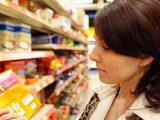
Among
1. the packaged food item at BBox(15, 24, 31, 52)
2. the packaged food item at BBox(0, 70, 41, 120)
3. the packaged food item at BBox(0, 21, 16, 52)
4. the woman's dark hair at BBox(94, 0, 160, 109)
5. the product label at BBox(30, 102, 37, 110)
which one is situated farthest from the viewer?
the packaged food item at BBox(15, 24, 31, 52)

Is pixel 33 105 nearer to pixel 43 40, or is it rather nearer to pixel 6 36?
pixel 6 36

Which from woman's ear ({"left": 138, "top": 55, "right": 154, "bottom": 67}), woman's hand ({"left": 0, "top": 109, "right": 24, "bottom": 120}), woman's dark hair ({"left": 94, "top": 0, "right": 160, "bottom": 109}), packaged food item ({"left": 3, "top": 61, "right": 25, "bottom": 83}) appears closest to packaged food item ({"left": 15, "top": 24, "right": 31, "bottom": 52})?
packaged food item ({"left": 3, "top": 61, "right": 25, "bottom": 83})

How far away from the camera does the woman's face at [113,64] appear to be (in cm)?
78

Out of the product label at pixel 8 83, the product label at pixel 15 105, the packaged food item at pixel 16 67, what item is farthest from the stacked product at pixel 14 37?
the product label at pixel 15 105

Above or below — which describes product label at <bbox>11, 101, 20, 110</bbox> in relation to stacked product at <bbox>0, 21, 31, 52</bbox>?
below

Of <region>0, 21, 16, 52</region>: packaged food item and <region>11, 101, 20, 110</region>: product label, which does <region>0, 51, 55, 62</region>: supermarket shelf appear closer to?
<region>0, 21, 16, 52</region>: packaged food item

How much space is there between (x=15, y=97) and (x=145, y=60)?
78 centimetres

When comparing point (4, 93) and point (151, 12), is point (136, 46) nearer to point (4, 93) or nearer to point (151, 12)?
point (151, 12)

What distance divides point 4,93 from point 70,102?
2.45 meters

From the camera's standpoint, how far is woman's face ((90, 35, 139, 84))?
0.78 m

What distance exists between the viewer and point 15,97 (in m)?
0.93

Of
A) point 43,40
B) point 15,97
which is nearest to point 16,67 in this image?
point 15,97

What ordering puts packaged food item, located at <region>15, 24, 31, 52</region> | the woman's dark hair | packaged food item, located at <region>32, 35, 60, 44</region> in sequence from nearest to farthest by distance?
the woman's dark hair
packaged food item, located at <region>15, 24, 31, 52</region>
packaged food item, located at <region>32, 35, 60, 44</region>

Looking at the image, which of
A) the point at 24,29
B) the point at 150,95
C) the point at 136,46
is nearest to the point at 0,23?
the point at 24,29
